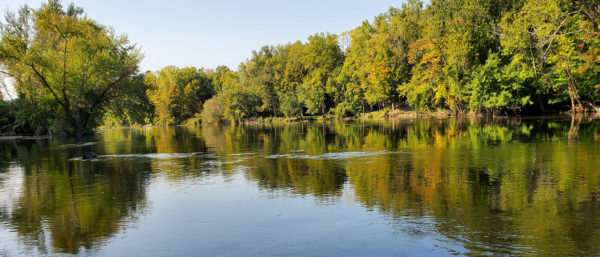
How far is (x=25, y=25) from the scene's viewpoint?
166 feet

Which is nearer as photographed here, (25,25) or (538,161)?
(538,161)

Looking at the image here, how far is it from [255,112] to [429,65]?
57773 millimetres

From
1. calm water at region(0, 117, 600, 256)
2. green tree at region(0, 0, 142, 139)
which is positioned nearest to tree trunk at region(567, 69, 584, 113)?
calm water at region(0, 117, 600, 256)

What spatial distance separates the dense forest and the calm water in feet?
58.7

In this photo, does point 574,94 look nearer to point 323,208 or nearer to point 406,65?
point 406,65

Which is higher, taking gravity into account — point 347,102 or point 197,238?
point 347,102

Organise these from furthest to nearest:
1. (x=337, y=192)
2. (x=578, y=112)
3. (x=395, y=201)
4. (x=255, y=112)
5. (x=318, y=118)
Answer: (x=255, y=112) → (x=318, y=118) → (x=578, y=112) → (x=337, y=192) → (x=395, y=201)

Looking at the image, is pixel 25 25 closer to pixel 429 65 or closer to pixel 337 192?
pixel 337 192

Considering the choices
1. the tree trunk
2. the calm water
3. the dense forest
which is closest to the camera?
the calm water

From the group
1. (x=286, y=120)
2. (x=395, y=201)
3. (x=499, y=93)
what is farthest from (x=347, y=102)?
(x=395, y=201)

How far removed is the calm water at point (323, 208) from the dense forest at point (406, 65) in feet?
A: 58.7

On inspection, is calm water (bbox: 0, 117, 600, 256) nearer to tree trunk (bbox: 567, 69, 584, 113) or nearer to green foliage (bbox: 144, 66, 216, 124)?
tree trunk (bbox: 567, 69, 584, 113)

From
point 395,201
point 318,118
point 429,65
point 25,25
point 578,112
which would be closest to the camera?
point 395,201

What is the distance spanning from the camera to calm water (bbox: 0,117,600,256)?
7.91 meters
